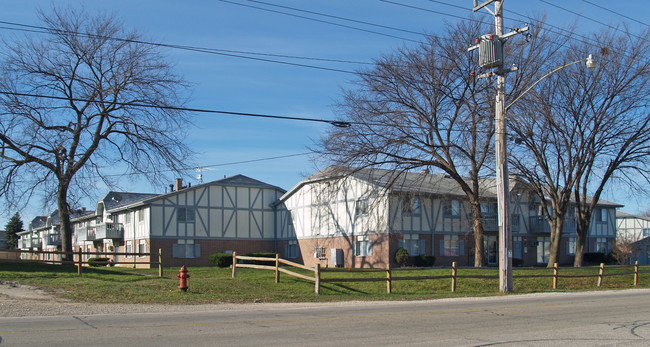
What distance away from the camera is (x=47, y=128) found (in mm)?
31078

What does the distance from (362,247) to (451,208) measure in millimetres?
7162

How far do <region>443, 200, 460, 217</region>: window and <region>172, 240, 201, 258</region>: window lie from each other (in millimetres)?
19113

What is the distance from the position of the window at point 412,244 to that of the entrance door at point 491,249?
6.55m

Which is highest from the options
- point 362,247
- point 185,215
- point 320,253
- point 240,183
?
point 240,183

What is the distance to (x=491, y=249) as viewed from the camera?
1820 inches

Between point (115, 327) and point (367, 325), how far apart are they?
16.3 ft

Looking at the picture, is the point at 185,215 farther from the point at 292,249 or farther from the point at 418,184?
the point at 418,184

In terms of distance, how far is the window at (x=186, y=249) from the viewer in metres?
46.4

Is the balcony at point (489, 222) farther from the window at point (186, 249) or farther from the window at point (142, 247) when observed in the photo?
Result: the window at point (142, 247)

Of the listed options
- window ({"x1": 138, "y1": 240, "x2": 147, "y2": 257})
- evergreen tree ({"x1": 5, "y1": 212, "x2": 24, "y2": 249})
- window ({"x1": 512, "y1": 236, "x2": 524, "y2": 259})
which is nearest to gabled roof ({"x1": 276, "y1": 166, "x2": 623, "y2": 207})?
window ({"x1": 512, "y1": 236, "x2": 524, "y2": 259})

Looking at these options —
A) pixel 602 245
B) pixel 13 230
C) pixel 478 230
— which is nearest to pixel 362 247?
pixel 478 230

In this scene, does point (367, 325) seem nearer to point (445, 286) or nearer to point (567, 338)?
point (567, 338)

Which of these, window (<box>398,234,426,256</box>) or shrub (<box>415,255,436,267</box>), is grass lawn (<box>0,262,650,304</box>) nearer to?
shrub (<box>415,255,436,267</box>)

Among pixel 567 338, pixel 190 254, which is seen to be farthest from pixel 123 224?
pixel 567 338
